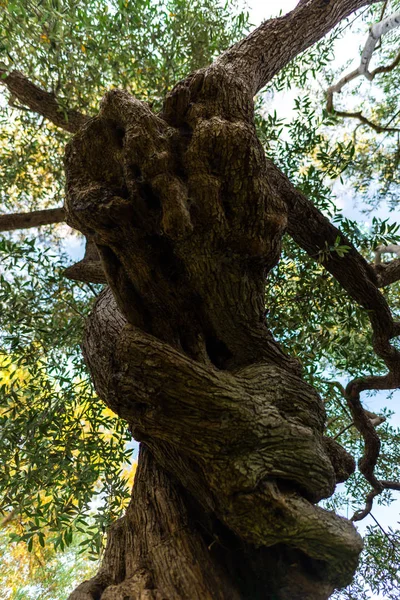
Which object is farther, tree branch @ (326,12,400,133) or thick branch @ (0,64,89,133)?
tree branch @ (326,12,400,133)

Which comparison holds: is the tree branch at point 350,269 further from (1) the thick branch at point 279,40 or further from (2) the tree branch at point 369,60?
(2) the tree branch at point 369,60

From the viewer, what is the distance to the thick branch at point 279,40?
388 centimetres

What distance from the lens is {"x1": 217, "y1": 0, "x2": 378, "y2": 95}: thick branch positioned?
12.7ft

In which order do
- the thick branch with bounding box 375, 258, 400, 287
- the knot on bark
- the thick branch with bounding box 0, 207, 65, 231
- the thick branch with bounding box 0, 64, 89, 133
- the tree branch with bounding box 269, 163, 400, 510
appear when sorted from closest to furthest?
1. the knot on bark
2. the tree branch with bounding box 269, 163, 400, 510
3. the thick branch with bounding box 375, 258, 400, 287
4. the thick branch with bounding box 0, 64, 89, 133
5. the thick branch with bounding box 0, 207, 65, 231

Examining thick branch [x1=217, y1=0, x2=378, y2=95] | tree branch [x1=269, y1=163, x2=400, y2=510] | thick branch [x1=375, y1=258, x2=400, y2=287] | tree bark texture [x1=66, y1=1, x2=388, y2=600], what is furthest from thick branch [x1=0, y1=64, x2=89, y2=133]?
thick branch [x1=375, y1=258, x2=400, y2=287]

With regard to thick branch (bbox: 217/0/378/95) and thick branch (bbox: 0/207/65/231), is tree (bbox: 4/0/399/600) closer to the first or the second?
thick branch (bbox: 217/0/378/95)

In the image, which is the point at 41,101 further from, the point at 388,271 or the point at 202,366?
the point at 388,271

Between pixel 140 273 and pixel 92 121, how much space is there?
124 cm

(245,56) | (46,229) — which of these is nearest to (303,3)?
(245,56)

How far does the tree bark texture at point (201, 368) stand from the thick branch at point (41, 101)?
309 cm

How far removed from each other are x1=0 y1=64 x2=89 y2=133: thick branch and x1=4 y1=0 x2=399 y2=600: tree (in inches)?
123

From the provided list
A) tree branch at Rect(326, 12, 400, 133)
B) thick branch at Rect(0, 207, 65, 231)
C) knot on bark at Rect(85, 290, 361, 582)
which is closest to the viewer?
knot on bark at Rect(85, 290, 361, 582)

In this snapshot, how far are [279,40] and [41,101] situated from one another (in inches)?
135

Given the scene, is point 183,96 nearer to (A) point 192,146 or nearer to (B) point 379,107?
(A) point 192,146
